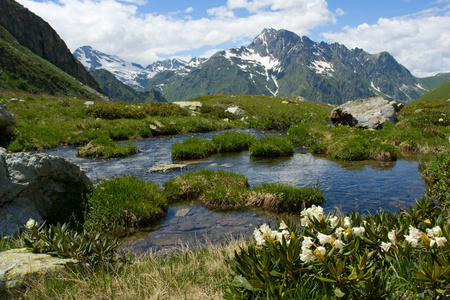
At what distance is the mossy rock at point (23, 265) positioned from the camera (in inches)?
159

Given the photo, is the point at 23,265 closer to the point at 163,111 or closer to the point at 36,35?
the point at 163,111

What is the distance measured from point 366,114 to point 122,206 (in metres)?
26.9

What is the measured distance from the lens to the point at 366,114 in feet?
92.7

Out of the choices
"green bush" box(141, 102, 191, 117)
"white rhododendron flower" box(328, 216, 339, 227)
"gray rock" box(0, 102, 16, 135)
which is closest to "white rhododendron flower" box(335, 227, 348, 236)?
"white rhododendron flower" box(328, 216, 339, 227)

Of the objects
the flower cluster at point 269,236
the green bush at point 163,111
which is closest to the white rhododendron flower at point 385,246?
the flower cluster at point 269,236

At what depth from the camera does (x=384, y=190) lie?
11.5 meters

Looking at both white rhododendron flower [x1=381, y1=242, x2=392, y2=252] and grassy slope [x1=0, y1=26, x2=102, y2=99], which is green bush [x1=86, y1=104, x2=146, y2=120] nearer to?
white rhododendron flower [x1=381, y1=242, x2=392, y2=252]

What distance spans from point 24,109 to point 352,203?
3334 centimetres

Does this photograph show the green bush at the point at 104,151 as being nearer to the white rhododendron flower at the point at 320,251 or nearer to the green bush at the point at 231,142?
the green bush at the point at 231,142

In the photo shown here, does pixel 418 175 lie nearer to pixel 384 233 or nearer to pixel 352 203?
pixel 352 203

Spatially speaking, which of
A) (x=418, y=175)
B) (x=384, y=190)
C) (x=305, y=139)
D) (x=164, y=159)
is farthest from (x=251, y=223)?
(x=305, y=139)

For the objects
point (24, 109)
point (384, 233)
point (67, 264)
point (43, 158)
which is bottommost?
point (67, 264)

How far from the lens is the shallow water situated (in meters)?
8.49

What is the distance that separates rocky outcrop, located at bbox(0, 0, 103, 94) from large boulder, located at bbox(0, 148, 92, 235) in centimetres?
15529
